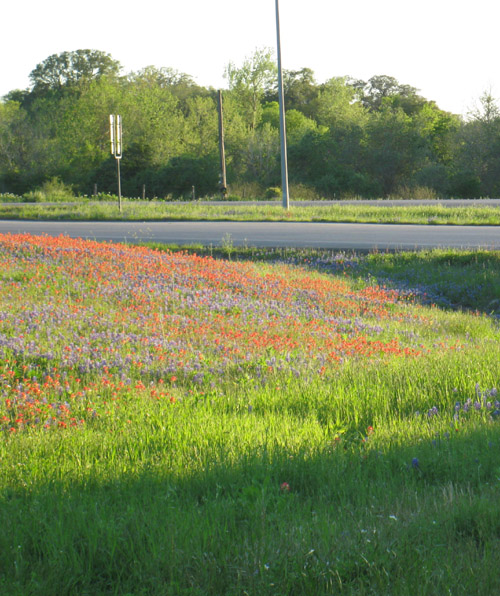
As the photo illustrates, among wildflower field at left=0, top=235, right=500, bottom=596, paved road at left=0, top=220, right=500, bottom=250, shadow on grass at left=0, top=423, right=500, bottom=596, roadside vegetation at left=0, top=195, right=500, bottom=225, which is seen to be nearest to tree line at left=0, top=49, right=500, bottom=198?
roadside vegetation at left=0, top=195, right=500, bottom=225

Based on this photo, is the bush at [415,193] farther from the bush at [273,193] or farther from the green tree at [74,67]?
the green tree at [74,67]

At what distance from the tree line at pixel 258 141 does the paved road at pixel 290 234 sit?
18738 mm

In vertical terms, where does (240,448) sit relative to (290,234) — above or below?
below

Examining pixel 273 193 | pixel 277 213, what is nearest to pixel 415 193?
pixel 273 193

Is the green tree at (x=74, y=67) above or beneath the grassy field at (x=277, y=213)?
above

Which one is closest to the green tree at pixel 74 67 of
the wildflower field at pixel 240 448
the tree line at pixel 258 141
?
the tree line at pixel 258 141

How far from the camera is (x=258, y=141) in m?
52.7

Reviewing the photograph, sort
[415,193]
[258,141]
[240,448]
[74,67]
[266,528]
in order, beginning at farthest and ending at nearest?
[74,67] → [258,141] → [415,193] → [240,448] → [266,528]

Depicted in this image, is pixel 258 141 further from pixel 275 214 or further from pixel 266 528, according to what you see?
pixel 266 528

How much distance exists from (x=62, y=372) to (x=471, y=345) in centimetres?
470

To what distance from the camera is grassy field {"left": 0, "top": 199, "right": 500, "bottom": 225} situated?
74.3ft

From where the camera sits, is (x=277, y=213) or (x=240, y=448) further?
(x=277, y=213)

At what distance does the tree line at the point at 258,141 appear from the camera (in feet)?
147

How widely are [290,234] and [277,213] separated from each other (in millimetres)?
6798
